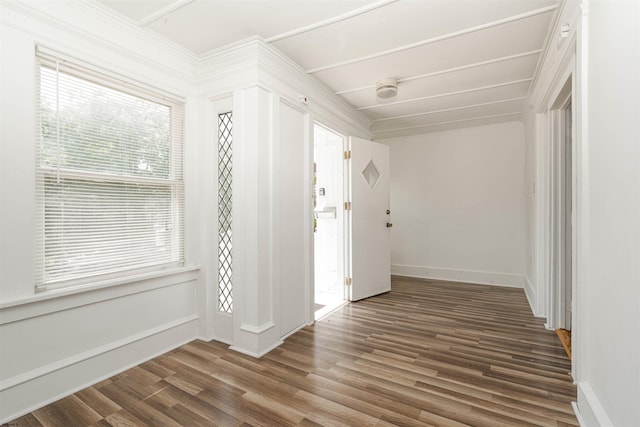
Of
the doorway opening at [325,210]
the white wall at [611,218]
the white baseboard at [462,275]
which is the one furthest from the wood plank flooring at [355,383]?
the white baseboard at [462,275]

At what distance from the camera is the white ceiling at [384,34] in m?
2.00

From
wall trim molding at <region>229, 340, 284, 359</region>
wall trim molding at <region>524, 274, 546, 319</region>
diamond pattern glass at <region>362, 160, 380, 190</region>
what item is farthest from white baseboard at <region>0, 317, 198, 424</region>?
→ wall trim molding at <region>524, 274, 546, 319</region>

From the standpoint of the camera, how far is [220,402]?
182cm

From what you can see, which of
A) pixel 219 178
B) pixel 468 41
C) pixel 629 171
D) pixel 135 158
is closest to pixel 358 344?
pixel 219 178

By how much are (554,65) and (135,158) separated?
321 cm

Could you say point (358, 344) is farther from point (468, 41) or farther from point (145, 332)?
point (468, 41)

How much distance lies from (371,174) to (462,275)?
2309mm

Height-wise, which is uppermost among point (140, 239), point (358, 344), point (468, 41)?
point (468, 41)

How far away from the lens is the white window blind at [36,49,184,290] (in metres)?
1.85

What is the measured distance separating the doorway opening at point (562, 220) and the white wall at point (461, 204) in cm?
188

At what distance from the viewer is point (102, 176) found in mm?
2062

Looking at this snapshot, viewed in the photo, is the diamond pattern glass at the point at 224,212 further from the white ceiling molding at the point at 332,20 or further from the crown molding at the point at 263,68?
the white ceiling molding at the point at 332,20

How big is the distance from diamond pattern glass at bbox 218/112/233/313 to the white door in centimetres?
167

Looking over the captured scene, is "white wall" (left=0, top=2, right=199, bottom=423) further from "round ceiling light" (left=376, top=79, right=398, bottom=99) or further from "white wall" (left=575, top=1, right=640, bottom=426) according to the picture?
"white wall" (left=575, top=1, right=640, bottom=426)
